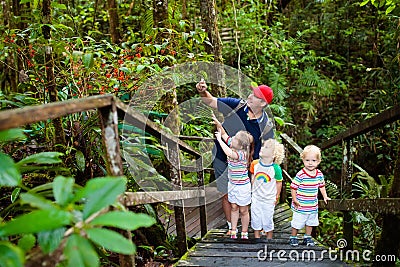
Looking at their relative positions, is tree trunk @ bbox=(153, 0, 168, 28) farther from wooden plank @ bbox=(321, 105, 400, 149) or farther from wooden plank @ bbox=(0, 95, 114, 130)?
wooden plank @ bbox=(0, 95, 114, 130)

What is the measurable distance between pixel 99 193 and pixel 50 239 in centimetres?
18

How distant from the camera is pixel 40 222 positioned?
95 cm

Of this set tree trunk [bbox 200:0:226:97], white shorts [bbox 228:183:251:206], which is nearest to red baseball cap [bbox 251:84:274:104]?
white shorts [bbox 228:183:251:206]

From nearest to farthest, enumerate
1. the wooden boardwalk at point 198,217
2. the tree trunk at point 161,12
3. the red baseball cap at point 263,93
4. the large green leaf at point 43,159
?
1. the large green leaf at point 43,159
2. the red baseball cap at point 263,93
3. the tree trunk at point 161,12
4. the wooden boardwalk at point 198,217

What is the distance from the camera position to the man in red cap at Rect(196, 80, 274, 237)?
3.66m

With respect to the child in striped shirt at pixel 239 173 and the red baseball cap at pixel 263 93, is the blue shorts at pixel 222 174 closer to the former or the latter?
the child in striped shirt at pixel 239 173

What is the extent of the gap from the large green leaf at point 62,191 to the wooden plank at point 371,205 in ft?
5.46

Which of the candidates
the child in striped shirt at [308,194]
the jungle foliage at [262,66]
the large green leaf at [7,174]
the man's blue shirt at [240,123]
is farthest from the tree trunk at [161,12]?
the large green leaf at [7,174]

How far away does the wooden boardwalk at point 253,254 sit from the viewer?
278 centimetres

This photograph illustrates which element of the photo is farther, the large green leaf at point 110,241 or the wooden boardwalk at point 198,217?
the wooden boardwalk at point 198,217

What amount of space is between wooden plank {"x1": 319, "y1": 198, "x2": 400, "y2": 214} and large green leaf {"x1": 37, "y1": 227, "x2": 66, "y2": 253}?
167 cm

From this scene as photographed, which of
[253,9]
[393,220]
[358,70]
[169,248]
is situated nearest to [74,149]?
[169,248]

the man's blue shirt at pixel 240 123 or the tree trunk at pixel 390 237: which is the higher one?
the man's blue shirt at pixel 240 123

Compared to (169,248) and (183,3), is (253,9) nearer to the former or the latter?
(183,3)
